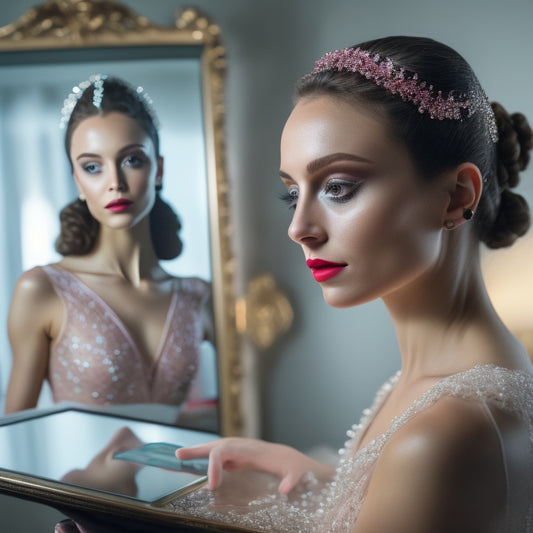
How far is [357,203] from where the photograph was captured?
74 cm

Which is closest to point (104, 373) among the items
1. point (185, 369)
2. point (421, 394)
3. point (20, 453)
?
point (185, 369)

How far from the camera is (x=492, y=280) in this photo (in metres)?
0.91

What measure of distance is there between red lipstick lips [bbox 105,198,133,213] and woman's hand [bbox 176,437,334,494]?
412 millimetres

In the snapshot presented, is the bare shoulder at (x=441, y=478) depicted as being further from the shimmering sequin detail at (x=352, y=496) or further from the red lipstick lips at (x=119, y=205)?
the red lipstick lips at (x=119, y=205)

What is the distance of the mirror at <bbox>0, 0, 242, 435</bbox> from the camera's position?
4.09ft

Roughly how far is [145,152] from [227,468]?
554 mm

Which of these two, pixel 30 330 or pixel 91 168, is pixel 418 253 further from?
pixel 30 330

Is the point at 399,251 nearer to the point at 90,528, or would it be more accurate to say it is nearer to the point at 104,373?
the point at 90,528

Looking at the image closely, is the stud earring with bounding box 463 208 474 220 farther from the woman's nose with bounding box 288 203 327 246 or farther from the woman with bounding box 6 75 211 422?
the woman with bounding box 6 75 211 422

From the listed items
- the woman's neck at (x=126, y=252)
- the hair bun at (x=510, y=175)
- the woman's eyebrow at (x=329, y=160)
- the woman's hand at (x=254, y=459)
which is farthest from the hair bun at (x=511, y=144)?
the woman's neck at (x=126, y=252)

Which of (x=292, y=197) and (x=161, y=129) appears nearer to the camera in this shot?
(x=292, y=197)

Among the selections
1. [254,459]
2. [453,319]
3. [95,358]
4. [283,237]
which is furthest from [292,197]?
[283,237]

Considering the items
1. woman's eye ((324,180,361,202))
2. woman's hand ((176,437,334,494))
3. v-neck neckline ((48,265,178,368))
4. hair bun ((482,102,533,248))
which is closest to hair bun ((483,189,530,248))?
hair bun ((482,102,533,248))

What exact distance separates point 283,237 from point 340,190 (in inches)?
41.7
